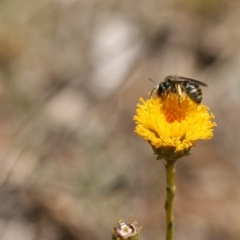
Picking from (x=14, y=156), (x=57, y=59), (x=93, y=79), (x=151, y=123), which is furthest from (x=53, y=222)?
(x=151, y=123)

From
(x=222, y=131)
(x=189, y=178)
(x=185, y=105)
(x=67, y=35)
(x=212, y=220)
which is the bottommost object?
(x=185, y=105)

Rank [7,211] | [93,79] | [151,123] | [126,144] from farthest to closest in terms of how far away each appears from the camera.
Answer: [93,79] < [126,144] < [7,211] < [151,123]

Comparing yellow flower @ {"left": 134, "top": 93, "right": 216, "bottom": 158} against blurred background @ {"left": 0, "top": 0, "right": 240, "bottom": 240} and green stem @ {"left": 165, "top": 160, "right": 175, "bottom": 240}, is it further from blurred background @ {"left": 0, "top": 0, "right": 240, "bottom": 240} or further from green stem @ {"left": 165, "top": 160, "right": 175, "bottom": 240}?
blurred background @ {"left": 0, "top": 0, "right": 240, "bottom": 240}

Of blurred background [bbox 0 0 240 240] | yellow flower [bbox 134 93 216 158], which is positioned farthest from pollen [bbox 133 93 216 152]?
blurred background [bbox 0 0 240 240]

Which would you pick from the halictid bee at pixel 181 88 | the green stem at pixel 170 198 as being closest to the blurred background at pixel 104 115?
the halictid bee at pixel 181 88

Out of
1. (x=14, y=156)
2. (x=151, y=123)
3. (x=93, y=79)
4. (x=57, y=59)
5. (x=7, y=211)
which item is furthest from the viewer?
A: (x=57, y=59)

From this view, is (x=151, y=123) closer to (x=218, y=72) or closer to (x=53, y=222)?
(x=53, y=222)
